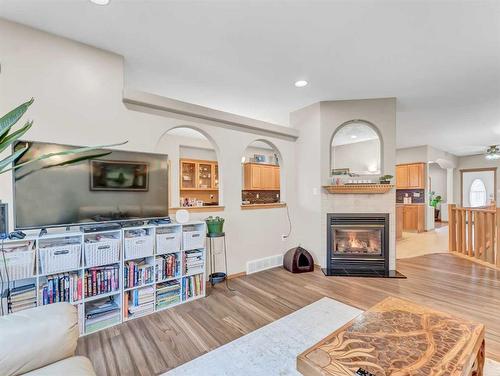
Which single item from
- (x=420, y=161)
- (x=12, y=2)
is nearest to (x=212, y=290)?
(x=12, y=2)

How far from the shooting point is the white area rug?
1718 mm

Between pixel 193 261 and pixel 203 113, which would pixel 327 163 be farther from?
pixel 193 261

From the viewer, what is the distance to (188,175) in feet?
21.0

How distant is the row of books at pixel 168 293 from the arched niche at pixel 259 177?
4.05 m

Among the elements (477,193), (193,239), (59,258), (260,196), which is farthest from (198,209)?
(477,193)

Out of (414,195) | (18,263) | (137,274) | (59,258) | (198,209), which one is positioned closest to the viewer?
(18,263)

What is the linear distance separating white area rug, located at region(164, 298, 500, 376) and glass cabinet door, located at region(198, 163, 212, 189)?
461 cm

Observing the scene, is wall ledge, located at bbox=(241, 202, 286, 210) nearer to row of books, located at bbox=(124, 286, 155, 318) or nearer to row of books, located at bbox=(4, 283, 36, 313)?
row of books, located at bbox=(124, 286, 155, 318)

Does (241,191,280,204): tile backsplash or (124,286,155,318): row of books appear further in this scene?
(241,191,280,204): tile backsplash

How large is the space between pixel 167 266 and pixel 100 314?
707 millimetres

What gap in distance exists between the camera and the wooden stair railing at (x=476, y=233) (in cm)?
400

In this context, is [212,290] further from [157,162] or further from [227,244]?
[157,162]

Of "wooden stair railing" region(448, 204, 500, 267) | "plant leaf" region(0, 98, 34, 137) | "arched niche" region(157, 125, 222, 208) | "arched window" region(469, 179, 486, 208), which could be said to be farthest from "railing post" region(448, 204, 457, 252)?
"arched window" region(469, 179, 486, 208)

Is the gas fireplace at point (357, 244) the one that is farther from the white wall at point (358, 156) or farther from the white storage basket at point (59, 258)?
the white storage basket at point (59, 258)
